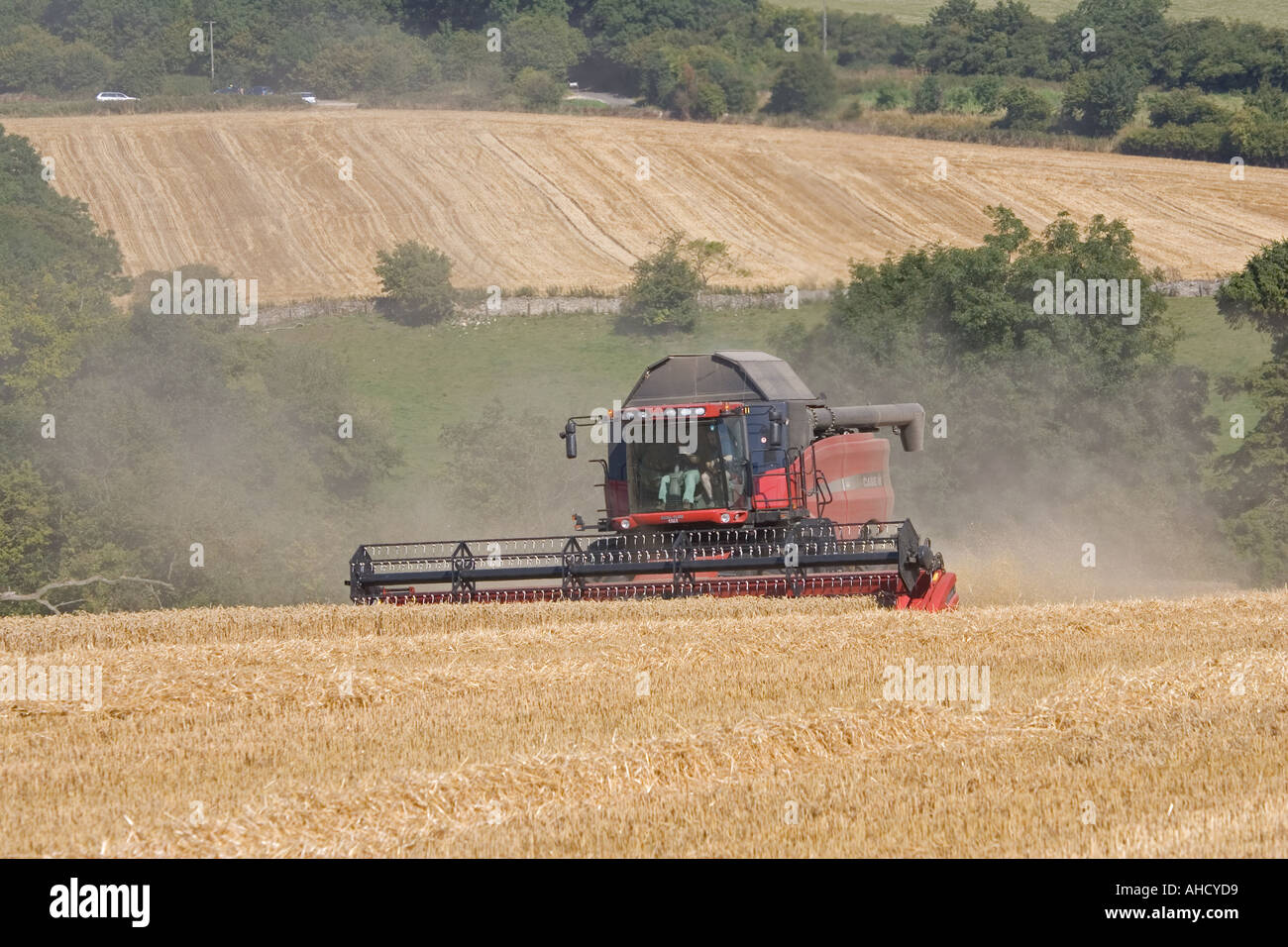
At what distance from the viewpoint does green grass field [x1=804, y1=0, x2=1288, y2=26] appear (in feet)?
252

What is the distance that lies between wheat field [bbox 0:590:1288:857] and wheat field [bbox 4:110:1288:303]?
35.1 m

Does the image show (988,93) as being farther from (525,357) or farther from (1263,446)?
(1263,446)

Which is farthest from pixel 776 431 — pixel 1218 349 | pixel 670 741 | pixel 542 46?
pixel 542 46

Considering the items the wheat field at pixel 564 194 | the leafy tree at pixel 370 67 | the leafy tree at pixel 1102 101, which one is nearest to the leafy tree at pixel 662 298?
the wheat field at pixel 564 194

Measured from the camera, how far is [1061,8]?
3268 inches

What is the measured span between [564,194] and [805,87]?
14.4 meters

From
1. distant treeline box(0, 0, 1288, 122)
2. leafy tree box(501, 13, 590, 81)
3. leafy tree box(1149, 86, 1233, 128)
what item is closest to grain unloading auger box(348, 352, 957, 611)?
leafy tree box(1149, 86, 1233, 128)

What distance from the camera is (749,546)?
1758 centimetres

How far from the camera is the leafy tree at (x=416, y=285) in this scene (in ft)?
153

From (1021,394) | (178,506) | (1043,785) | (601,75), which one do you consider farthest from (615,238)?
(1043,785)

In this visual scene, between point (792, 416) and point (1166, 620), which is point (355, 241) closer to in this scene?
point (792, 416)

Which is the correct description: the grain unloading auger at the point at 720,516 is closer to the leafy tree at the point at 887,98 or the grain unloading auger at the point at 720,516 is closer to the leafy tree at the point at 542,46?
the leafy tree at the point at 887,98

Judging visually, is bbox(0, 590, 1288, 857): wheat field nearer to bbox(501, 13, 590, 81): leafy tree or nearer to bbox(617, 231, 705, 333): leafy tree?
bbox(617, 231, 705, 333): leafy tree
